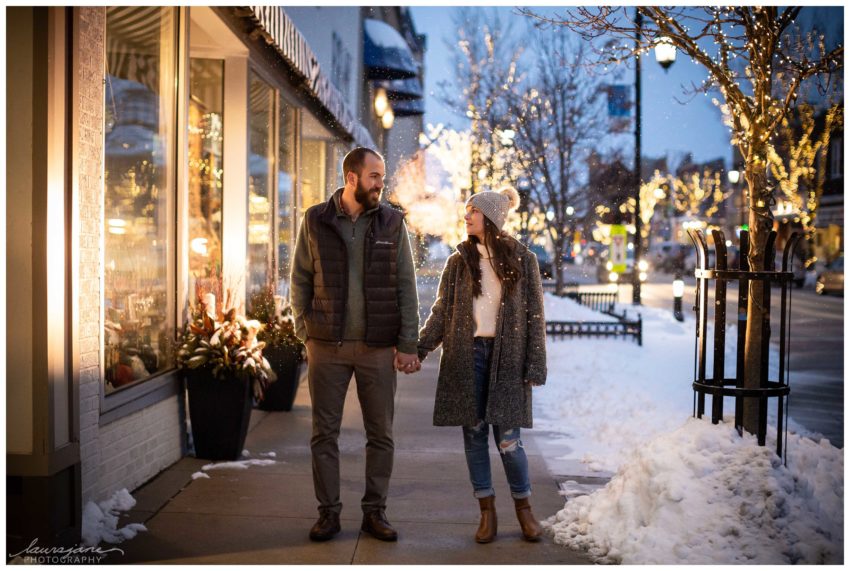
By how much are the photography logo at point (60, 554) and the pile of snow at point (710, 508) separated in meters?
2.41

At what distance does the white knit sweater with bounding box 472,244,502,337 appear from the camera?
490 centimetres

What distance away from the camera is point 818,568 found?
165 inches

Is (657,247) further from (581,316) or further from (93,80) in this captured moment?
(93,80)

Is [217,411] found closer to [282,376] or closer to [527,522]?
[282,376]

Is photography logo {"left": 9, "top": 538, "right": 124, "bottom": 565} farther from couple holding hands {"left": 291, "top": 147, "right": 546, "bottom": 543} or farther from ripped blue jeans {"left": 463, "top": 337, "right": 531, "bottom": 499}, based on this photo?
ripped blue jeans {"left": 463, "top": 337, "right": 531, "bottom": 499}

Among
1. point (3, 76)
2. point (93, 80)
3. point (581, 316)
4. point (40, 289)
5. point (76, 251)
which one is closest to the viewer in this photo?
point (3, 76)

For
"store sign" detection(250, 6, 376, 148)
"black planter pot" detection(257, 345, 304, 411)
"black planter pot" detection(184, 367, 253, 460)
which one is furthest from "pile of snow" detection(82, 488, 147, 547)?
"store sign" detection(250, 6, 376, 148)

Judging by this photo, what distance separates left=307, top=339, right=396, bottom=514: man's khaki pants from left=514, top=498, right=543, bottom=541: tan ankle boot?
75 centimetres

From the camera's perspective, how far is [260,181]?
1069 centimetres

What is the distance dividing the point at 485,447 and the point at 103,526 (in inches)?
84.2

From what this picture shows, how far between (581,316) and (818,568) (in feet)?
47.1

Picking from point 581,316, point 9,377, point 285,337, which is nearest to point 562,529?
point 9,377

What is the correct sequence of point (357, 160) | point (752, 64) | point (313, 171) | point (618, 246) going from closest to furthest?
point (357, 160)
point (752, 64)
point (313, 171)
point (618, 246)

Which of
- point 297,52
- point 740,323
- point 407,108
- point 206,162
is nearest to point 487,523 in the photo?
point 740,323
